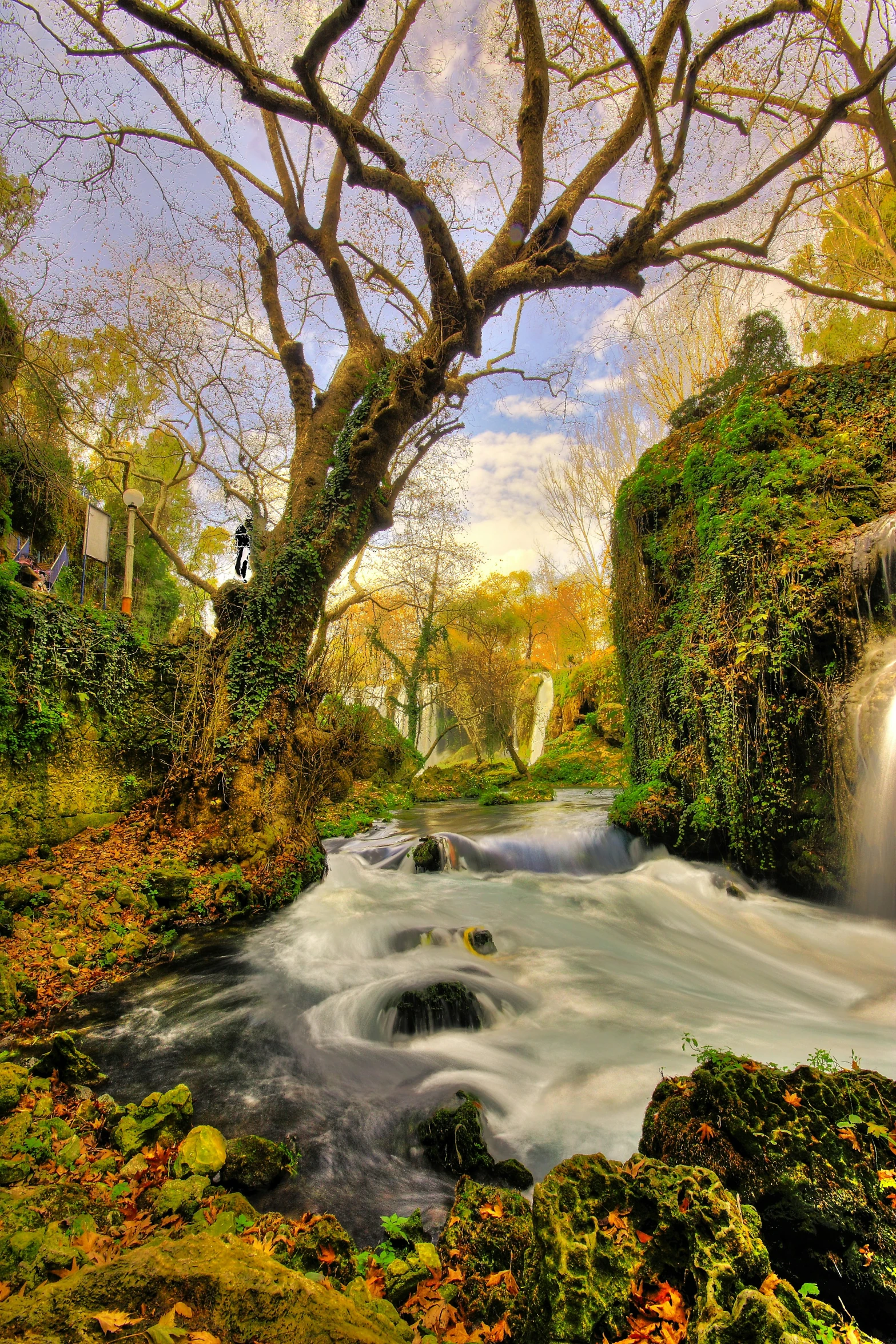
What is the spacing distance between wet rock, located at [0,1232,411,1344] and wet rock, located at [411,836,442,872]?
7.96 metres

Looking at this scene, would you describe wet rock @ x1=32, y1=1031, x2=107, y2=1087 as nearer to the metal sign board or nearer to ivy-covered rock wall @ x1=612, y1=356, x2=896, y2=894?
ivy-covered rock wall @ x1=612, y1=356, x2=896, y2=894

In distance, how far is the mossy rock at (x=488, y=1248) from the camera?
1703 mm

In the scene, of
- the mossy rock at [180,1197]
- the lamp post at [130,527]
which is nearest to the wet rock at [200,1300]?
the mossy rock at [180,1197]

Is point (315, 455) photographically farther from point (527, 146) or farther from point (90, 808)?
point (90, 808)

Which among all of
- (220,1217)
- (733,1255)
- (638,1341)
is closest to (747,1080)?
(733,1255)

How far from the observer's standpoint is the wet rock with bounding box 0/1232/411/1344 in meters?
1.14

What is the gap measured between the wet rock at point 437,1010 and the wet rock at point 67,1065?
2.04m

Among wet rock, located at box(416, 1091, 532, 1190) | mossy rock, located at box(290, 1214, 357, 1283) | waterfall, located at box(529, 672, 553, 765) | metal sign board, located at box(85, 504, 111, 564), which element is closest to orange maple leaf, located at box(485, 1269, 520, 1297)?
mossy rock, located at box(290, 1214, 357, 1283)

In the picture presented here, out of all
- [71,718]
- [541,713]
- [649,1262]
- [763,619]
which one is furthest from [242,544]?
[541,713]

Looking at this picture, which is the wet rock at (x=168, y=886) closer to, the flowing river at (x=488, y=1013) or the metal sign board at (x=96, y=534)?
the flowing river at (x=488, y=1013)

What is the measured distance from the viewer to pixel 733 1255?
1521 mm

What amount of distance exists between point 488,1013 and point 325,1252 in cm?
270

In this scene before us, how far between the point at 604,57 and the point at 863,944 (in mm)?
13784

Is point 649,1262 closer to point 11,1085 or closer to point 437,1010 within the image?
point 437,1010
